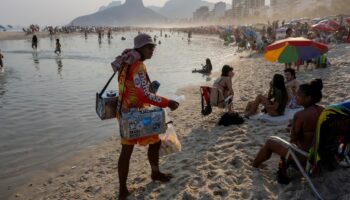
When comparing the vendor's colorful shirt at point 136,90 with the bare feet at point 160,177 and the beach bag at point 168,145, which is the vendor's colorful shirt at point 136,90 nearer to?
the beach bag at point 168,145

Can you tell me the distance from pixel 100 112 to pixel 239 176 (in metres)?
2.09

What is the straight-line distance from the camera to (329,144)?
3.71 metres

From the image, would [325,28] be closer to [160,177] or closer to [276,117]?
[276,117]

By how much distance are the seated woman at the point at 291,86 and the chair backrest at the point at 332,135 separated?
3906 millimetres

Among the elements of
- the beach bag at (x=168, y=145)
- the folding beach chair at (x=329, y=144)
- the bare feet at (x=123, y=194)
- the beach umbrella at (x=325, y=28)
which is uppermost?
the beach umbrella at (x=325, y=28)

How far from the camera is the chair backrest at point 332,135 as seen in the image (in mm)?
3555

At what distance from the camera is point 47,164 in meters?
6.80

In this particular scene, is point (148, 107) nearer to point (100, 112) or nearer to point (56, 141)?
point (100, 112)

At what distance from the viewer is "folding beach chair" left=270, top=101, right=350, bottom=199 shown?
356cm

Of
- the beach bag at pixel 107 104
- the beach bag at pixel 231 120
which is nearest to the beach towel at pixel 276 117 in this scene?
the beach bag at pixel 231 120

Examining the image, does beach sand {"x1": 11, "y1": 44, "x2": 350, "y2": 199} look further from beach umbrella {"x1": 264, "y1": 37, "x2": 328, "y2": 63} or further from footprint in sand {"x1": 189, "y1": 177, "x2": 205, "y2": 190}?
beach umbrella {"x1": 264, "y1": 37, "x2": 328, "y2": 63}

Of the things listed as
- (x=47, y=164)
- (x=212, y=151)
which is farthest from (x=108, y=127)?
(x=212, y=151)

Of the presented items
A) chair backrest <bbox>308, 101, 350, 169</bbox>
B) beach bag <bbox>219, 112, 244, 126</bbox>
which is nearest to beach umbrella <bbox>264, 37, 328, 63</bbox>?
beach bag <bbox>219, 112, 244, 126</bbox>

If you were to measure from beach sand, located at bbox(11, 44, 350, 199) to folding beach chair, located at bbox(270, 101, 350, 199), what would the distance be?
238 millimetres
